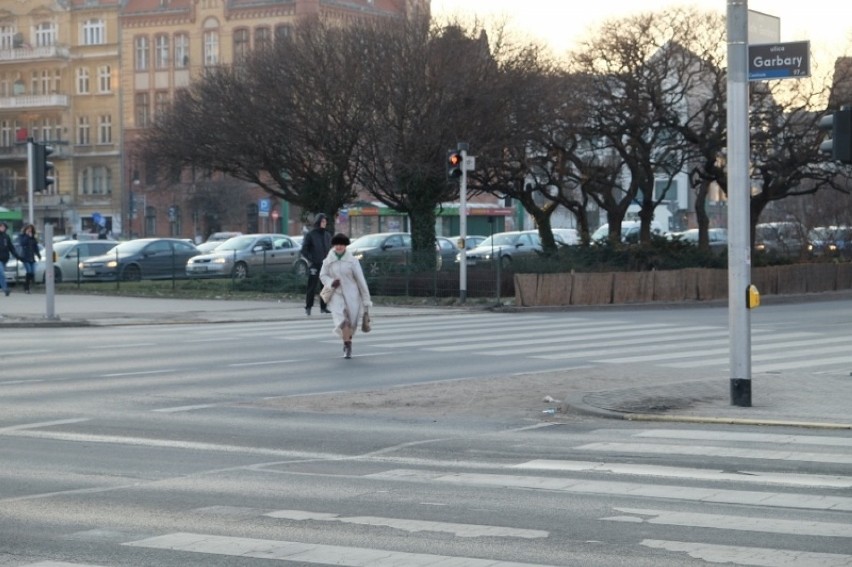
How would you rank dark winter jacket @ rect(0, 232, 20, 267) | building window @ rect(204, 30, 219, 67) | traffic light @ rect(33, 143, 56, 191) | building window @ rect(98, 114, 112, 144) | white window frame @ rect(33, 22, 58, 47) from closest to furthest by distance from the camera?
traffic light @ rect(33, 143, 56, 191) → dark winter jacket @ rect(0, 232, 20, 267) → building window @ rect(204, 30, 219, 67) → white window frame @ rect(33, 22, 58, 47) → building window @ rect(98, 114, 112, 144)

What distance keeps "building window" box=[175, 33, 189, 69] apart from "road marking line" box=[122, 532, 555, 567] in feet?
279

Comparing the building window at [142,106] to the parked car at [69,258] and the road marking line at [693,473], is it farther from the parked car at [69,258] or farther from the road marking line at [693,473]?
the road marking line at [693,473]

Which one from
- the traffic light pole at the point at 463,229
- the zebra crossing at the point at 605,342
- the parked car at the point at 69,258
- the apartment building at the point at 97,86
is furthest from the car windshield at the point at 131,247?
the apartment building at the point at 97,86

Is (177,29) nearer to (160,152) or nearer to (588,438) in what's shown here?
(160,152)

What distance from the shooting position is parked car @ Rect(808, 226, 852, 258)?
158 feet

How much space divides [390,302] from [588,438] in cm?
2278

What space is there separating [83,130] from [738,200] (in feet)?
275

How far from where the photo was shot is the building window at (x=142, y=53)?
92188 mm

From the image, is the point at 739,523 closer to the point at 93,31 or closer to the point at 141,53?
the point at 141,53

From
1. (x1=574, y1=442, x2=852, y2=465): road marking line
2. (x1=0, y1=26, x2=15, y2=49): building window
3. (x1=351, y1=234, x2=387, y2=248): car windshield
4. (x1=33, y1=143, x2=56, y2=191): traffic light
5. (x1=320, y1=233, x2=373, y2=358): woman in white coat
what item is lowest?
(x1=574, y1=442, x2=852, y2=465): road marking line

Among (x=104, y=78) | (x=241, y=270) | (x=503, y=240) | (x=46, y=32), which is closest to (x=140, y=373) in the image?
(x=241, y=270)

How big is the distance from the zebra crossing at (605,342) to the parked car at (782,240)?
60.9 ft

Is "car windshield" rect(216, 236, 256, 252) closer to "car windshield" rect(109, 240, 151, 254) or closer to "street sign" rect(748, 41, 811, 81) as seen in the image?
"car windshield" rect(109, 240, 151, 254)

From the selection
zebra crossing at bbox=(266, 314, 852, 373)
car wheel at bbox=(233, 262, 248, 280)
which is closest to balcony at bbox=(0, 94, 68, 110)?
car wheel at bbox=(233, 262, 248, 280)
